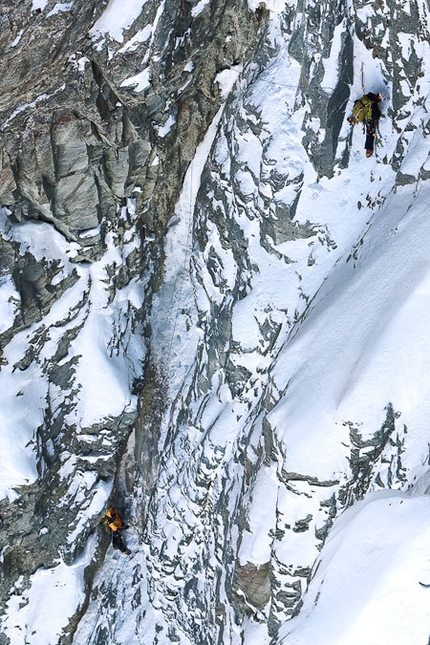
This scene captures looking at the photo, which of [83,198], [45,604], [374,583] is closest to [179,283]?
[83,198]

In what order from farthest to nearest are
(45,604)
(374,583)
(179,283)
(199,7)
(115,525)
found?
(115,525), (45,604), (179,283), (199,7), (374,583)

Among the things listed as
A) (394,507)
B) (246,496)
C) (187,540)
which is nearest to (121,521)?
(187,540)

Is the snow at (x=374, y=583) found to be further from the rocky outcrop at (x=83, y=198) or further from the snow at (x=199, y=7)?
the snow at (x=199, y=7)

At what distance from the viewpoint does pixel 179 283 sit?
1683 cm

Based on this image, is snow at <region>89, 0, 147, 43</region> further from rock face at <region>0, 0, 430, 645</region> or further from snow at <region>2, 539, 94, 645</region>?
snow at <region>2, 539, 94, 645</region>

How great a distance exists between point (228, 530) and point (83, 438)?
3.48 meters

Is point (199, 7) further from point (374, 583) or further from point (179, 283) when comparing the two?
point (374, 583)

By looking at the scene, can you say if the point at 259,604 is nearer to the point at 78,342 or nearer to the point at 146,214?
the point at 78,342

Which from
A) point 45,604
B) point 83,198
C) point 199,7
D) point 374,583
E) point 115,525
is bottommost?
point 374,583

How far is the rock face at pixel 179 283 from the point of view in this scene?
46.0ft

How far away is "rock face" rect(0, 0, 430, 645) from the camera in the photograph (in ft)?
46.0

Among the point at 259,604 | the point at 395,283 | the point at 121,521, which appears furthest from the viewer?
the point at 121,521

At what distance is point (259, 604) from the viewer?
47.8ft

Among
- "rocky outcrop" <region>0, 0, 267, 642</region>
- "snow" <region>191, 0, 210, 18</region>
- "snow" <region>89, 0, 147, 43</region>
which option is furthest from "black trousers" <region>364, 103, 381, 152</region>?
"snow" <region>89, 0, 147, 43</region>
